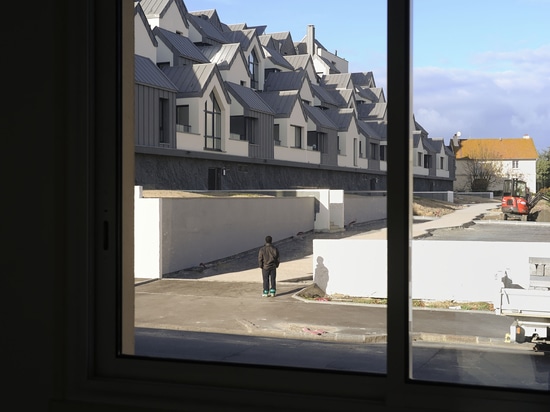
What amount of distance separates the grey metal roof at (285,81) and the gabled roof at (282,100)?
12 cm

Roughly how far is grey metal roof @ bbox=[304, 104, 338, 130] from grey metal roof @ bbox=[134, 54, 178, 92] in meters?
4.34

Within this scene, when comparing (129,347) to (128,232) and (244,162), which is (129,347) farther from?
(244,162)

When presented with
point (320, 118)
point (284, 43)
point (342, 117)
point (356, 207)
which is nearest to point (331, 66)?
point (284, 43)

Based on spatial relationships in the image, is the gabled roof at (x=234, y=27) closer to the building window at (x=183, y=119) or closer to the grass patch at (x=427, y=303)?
the building window at (x=183, y=119)

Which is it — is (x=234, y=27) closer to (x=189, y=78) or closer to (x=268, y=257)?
(x=189, y=78)

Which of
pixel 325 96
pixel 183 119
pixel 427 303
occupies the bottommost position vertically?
pixel 427 303

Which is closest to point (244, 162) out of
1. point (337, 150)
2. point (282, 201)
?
point (282, 201)

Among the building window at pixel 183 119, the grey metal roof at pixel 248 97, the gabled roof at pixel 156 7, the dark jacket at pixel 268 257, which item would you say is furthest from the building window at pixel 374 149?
the gabled roof at pixel 156 7

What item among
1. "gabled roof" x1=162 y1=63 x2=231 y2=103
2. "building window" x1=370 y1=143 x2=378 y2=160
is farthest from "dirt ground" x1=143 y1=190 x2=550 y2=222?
"gabled roof" x1=162 y1=63 x2=231 y2=103

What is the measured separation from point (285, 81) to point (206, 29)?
230 centimetres

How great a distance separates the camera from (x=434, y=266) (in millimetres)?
8219

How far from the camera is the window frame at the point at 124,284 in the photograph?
993 millimetres

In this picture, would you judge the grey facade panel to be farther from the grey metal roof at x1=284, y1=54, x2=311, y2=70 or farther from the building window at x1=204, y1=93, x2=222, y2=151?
the grey metal roof at x1=284, y1=54, x2=311, y2=70
